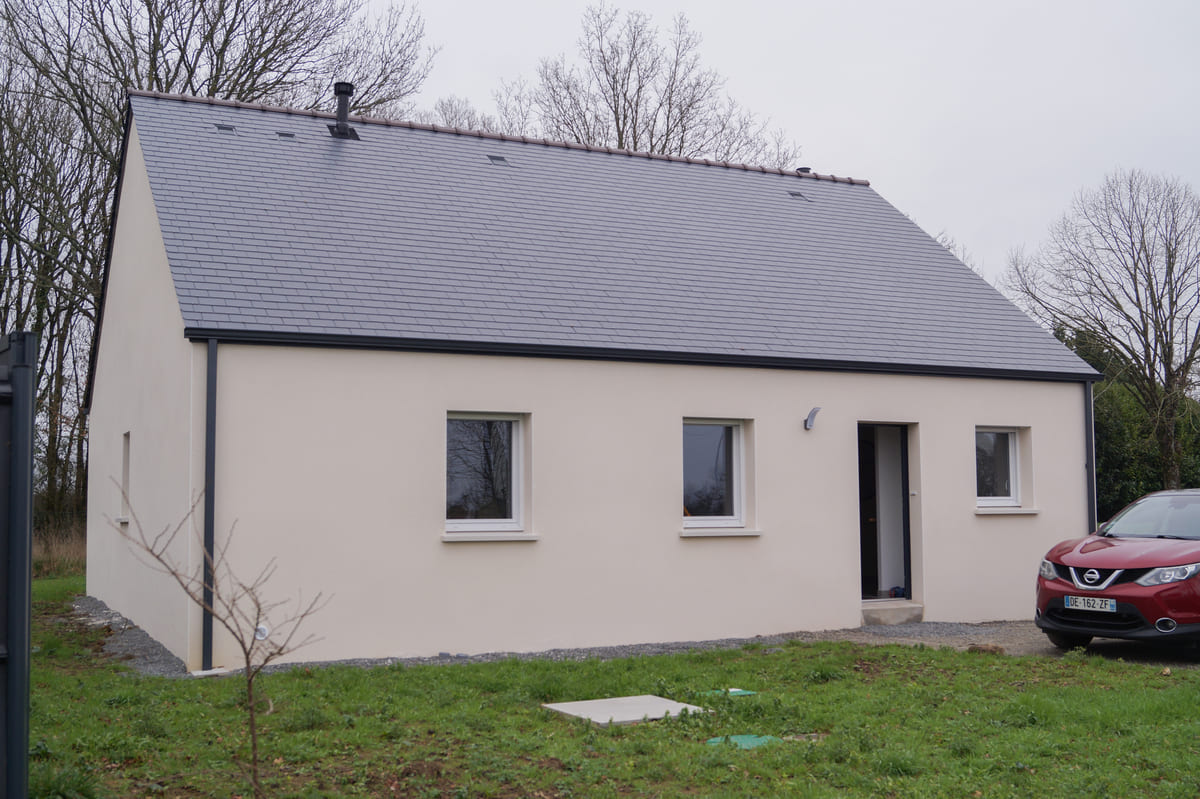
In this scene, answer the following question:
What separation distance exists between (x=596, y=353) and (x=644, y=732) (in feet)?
17.7

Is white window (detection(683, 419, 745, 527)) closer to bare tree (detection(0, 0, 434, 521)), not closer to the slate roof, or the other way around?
the slate roof

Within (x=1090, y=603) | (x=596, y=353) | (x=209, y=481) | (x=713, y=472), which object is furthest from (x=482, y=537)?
(x=1090, y=603)

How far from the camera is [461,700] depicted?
7988 mm

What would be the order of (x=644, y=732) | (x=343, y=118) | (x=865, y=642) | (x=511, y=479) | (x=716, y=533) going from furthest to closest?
1. (x=343, y=118)
2. (x=716, y=533)
3. (x=511, y=479)
4. (x=865, y=642)
5. (x=644, y=732)

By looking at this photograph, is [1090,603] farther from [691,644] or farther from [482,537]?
[482,537]

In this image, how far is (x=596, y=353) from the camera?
1178 cm

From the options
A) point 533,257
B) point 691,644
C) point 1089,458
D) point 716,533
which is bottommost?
point 691,644

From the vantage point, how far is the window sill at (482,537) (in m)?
11.0

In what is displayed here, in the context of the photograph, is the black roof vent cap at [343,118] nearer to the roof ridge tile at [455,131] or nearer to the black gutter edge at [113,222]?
the roof ridge tile at [455,131]

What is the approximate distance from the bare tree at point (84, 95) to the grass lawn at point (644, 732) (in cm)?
1620

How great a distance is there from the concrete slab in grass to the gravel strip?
2.12 metres

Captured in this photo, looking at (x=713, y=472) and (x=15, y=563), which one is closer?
(x=15, y=563)

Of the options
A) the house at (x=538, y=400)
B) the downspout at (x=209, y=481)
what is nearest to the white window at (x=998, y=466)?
the house at (x=538, y=400)

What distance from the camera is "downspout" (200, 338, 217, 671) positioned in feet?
32.4
